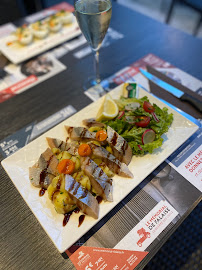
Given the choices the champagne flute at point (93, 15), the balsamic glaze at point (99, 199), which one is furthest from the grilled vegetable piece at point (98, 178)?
the champagne flute at point (93, 15)

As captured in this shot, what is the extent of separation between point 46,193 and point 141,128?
0.64 meters

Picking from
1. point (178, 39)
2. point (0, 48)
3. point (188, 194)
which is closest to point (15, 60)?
point (0, 48)

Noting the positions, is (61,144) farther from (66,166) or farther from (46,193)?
(46,193)

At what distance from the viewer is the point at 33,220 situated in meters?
1.05

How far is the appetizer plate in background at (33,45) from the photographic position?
74.0 inches

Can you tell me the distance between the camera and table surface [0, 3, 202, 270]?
963 millimetres

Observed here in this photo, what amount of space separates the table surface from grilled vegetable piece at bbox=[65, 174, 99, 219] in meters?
0.24

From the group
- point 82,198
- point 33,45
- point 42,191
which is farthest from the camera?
point 33,45

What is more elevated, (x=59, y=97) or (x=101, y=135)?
(x=59, y=97)

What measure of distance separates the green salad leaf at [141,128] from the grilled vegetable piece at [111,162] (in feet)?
0.43

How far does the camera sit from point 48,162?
3.66 ft

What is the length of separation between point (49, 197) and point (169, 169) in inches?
26.7

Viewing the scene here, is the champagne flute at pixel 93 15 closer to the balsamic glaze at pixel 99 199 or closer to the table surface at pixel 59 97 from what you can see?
the table surface at pixel 59 97

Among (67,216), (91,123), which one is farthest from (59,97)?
(67,216)
